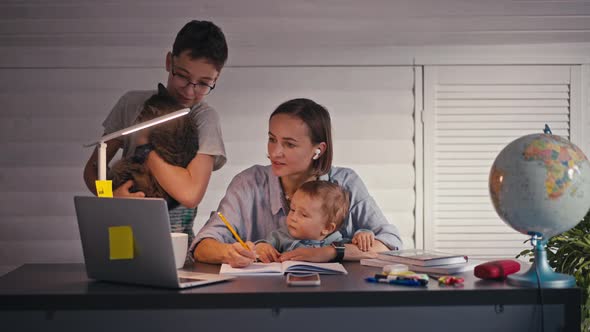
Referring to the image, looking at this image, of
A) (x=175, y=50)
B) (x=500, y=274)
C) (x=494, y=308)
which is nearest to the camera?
(x=494, y=308)

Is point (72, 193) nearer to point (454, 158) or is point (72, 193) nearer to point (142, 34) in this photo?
point (142, 34)

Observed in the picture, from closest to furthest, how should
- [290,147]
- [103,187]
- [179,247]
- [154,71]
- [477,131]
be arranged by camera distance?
[103,187] < [179,247] < [290,147] < [154,71] < [477,131]

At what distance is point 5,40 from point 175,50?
3.08 ft

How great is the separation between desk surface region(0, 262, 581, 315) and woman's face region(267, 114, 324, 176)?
124 centimetres

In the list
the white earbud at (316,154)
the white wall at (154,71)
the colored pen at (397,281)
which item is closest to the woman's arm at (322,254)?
the colored pen at (397,281)

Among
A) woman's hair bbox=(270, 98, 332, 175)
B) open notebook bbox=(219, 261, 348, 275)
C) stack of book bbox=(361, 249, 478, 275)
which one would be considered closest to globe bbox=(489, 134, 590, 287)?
stack of book bbox=(361, 249, 478, 275)

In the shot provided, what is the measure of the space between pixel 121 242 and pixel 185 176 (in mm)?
1702

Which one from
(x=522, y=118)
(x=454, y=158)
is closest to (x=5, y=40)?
(x=454, y=158)

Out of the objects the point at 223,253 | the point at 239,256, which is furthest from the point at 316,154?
the point at 239,256

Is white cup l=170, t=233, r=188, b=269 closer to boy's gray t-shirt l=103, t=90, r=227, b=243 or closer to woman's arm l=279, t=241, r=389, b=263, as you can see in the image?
woman's arm l=279, t=241, r=389, b=263

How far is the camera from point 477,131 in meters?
3.93

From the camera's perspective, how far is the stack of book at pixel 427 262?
206 cm

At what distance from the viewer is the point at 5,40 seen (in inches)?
150

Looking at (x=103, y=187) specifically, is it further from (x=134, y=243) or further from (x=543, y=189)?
(x=543, y=189)
